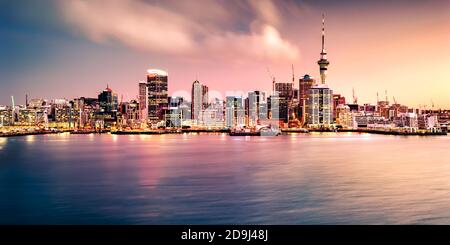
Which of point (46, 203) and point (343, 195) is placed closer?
point (46, 203)

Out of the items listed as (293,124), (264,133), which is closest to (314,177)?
(264,133)

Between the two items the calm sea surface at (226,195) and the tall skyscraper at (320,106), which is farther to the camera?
the tall skyscraper at (320,106)

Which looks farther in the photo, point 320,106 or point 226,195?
point 320,106

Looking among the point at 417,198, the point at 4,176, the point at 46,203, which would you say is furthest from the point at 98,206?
the point at 4,176

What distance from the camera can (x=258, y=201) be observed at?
8.05 meters

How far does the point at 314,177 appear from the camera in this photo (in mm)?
11867

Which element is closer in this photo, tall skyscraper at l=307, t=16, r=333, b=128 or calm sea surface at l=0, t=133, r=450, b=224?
calm sea surface at l=0, t=133, r=450, b=224

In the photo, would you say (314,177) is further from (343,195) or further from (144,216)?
(144,216)
